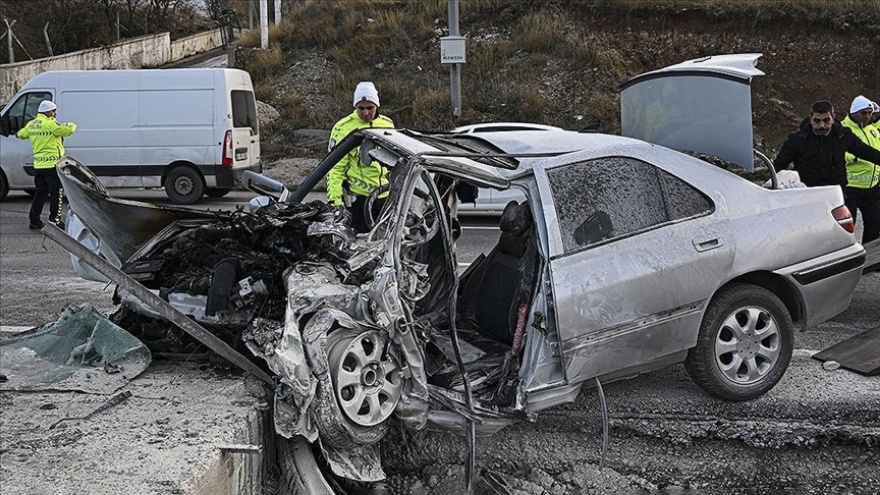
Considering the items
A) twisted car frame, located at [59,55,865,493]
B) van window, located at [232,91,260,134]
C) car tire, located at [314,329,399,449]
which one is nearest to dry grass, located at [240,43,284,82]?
van window, located at [232,91,260,134]

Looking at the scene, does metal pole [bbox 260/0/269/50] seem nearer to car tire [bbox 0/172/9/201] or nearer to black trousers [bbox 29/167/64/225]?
car tire [bbox 0/172/9/201]

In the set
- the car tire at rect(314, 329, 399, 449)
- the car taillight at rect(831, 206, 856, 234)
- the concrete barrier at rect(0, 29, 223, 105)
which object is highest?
the concrete barrier at rect(0, 29, 223, 105)

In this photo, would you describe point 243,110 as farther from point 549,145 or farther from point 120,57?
point 120,57

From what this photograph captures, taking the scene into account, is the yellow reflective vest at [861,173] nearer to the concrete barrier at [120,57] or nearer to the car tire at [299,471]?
the car tire at [299,471]

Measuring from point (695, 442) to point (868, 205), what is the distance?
143 inches

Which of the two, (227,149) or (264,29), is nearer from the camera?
(227,149)

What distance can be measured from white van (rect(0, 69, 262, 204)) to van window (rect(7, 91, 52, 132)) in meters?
0.01

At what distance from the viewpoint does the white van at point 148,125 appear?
1359cm

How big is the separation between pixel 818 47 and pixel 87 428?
20.0 m

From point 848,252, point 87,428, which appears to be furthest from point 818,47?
point 87,428

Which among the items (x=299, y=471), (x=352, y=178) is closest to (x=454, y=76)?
(x=352, y=178)

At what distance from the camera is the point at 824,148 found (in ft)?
22.5

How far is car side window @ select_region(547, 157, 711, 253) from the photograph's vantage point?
14.1 feet

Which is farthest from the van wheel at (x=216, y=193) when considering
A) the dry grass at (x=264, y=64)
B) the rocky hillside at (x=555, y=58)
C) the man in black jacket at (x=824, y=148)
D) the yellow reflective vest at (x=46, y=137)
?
the man in black jacket at (x=824, y=148)
